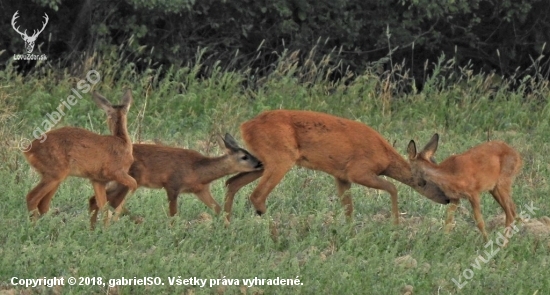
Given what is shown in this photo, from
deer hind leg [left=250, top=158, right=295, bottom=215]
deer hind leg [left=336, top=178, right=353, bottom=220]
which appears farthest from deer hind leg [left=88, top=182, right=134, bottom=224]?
deer hind leg [left=336, top=178, right=353, bottom=220]

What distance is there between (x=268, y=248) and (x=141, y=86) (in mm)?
6875

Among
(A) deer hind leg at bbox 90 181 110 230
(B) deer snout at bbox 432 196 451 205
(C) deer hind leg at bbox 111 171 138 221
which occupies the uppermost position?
(C) deer hind leg at bbox 111 171 138 221

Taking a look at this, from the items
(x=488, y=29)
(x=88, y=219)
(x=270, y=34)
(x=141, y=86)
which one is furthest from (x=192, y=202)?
(x=488, y=29)

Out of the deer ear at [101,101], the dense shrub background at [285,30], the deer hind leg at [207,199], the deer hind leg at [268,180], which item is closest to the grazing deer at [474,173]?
the deer hind leg at [268,180]

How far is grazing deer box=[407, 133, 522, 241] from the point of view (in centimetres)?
1060

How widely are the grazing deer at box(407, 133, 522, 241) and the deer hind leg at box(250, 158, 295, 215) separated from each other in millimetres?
1110

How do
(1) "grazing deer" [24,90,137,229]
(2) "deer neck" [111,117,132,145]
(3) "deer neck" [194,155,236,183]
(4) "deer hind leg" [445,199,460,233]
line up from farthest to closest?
(3) "deer neck" [194,155,236,183] < (2) "deer neck" [111,117,132,145] < (4) "deer hind leg" [445,199,460,233] < (1) "grazing deer" [24,90,137,229]

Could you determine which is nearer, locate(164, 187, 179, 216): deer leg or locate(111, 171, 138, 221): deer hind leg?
locate(111, 171, 138, 221): deer hind leg

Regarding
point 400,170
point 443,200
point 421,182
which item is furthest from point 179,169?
point 443,200

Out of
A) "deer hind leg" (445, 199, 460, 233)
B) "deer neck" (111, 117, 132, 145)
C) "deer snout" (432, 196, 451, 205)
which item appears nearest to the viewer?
"deer hind leg" (445, 199, 460, 233)

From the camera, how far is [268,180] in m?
10.8

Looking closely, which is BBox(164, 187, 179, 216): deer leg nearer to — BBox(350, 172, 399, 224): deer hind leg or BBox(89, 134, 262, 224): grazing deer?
BBox(89, 134, 262, 224): grazing deer

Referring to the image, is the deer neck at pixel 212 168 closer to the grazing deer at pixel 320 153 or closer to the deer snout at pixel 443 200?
the grazing deer at pixel 320 153

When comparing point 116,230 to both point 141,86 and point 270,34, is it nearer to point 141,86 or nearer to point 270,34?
point 141,86
